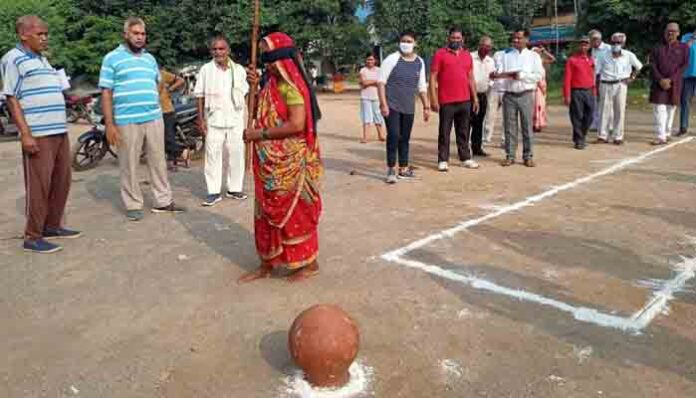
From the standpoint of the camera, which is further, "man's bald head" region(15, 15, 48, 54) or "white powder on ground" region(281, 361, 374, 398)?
"man's bald head" region(15, 15, 48, 54)

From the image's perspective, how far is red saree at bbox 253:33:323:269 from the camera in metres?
4.26

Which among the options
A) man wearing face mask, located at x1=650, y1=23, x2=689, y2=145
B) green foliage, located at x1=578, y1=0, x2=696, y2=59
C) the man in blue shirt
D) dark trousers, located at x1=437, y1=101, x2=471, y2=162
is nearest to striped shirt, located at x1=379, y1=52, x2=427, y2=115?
dark trousers, located at x1=437, y1=101, x2=471, y2=162

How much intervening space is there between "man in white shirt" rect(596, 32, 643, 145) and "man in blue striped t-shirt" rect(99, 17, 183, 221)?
733cm

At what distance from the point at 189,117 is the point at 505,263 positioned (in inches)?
284

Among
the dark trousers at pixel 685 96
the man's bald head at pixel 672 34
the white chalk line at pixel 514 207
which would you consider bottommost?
the white chalk line at pixel 514 207

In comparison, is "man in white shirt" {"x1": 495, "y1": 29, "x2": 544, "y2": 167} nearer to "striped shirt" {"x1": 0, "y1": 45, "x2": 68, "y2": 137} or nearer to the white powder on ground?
"striped shirt" {"x1": 0, "y1": 45, "x2": 68, "y2": 137}

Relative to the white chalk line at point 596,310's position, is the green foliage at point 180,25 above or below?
above

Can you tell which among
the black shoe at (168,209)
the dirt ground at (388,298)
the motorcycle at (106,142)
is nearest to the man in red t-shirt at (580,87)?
the dirt ground at (388,298)

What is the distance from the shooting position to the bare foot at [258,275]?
4.60 m

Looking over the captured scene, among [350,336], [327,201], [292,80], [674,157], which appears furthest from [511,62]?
[350,336]

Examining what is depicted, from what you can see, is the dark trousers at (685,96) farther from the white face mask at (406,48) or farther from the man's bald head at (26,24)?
the man's bald head at (26,24)

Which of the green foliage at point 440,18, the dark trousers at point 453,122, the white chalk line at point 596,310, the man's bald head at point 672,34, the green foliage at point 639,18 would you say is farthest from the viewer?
the green foliage at point 440,18

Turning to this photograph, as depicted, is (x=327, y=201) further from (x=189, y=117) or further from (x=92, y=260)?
(x=189, y=117)

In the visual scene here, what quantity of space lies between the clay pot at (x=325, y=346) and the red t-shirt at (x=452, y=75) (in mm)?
5728
